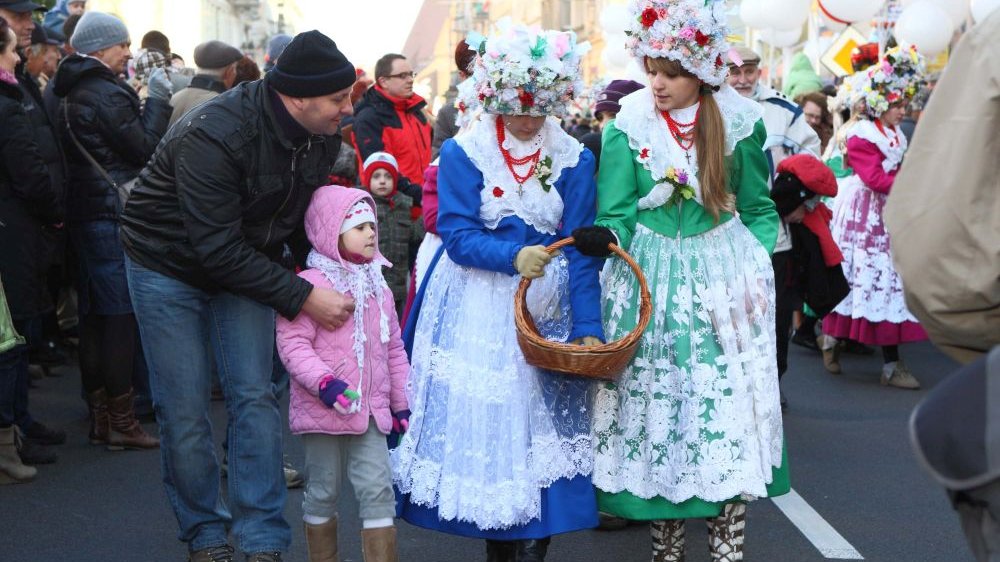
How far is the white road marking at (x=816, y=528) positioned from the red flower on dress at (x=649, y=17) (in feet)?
7.64

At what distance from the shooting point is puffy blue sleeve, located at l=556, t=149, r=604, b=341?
14.8ft

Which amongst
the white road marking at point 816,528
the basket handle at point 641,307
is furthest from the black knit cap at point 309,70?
the white road marking at point 816,528

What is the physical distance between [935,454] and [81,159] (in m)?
5.92

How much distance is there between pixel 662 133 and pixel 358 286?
123cm

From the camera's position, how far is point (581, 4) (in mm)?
55188

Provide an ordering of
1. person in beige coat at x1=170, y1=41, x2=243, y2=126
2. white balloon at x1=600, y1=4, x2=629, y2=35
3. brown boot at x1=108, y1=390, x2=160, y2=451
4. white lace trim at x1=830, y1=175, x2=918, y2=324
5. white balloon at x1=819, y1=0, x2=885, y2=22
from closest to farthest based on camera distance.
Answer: brown boot at x1=108, y1=390, x2=160, y2=451 < person in beige coat at x1=170, y1=41, x2=243, y2=126 < white lace trim at x1=830, y1=175, x2=918, y2=324 < white balloon at x1=819, y1=0, x2=885, y2=22 < white balloon at x1=600, y1=4, x2=629, y2=35

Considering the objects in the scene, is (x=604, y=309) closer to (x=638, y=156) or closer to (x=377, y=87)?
(x=638, y=156)

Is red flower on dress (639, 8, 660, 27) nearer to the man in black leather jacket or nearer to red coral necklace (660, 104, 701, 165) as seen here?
red coral necklace (660, 104, 701, 165)

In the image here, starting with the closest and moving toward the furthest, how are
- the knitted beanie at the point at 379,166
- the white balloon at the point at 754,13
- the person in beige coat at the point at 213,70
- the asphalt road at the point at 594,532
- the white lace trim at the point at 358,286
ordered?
the white lace trim at the point at 358,286 → the asphalt road at the point at 594,532 → the person in beige coat at the point at 213,70 → the knitted beanie at the point at 379,166 → the white balloon at the point at 754,13

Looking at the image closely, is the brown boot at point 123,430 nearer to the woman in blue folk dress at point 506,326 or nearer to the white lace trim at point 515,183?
the woman in blue folk dress at point 506,326

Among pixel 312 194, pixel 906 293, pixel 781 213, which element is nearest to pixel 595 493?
pixel 312 194

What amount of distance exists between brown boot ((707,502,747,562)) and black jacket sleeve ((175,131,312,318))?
1.65 m

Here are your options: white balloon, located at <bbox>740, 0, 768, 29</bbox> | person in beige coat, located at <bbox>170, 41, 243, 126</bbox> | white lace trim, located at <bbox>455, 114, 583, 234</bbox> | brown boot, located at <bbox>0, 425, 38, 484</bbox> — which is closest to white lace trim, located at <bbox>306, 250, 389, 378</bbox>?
white lace trim, located at <bbox>455, 114, 583, 234</bbox>

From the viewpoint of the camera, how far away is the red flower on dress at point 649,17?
4620 mm
